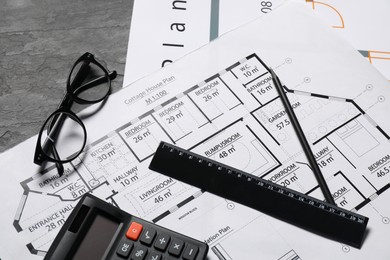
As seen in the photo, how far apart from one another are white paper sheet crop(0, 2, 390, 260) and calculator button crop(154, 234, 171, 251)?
30 millimetres

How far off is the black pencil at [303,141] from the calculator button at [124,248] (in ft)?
0.69

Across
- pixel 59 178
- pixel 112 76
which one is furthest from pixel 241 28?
pixel 59 178

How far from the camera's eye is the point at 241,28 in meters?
0.60

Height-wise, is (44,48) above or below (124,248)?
above

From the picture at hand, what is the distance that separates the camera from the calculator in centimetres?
45

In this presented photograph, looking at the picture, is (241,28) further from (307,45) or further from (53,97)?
(53,97)

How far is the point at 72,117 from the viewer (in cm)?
54

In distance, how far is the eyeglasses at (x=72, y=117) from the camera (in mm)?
523

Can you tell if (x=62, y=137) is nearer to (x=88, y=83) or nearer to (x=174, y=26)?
(x=88, y=83)

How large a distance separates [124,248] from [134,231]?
2 cm

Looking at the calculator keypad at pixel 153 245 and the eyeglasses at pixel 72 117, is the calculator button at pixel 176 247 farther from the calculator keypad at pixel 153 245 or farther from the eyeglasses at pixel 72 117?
the eyeglasses at pixel 72 117

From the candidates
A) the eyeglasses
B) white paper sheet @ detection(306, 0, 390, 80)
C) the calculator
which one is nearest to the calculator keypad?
the calculator

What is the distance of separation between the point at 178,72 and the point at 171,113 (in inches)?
2.2

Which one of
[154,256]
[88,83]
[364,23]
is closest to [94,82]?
[88,83]
